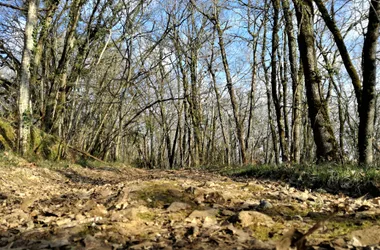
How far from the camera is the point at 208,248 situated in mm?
2074

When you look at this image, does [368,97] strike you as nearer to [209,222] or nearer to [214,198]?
[214,198]

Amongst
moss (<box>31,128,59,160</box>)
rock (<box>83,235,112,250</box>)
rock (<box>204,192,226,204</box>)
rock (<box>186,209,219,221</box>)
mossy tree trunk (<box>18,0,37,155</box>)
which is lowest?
rock (<box>83,235,112,250</box>)

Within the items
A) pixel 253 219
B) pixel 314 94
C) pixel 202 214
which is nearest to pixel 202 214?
pixel 202 214

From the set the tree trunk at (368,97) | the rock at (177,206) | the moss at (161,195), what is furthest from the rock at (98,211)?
the tree trunk at (368,97)

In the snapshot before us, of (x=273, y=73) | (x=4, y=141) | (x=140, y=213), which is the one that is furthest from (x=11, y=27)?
(x=140, y=213)

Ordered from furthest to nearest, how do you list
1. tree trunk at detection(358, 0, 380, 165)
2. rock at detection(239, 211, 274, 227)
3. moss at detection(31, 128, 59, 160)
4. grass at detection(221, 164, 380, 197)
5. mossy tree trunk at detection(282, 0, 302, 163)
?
mossy tree trunk at detection(282, 0, 302, 163), moss at detection(31, 128, 59, 160), tree trunk at detection(358, 0, 380, 165), grass at detection(221, 164, 380, 197), rock at detection(239, 211, 274, 227)

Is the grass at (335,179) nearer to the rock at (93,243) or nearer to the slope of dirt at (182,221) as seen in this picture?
the slope of dirt at (182,221)

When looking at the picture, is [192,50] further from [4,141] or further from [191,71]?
[4,141]

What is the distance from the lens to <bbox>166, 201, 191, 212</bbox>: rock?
3.05 m

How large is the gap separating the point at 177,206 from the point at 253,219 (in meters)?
0.84

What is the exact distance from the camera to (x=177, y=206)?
312cm

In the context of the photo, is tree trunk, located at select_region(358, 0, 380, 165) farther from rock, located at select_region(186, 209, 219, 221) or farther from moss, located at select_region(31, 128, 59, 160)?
moss, located at select_region(31, 128, 59, 160)

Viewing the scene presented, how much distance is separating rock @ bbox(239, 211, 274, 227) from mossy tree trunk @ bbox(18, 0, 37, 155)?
7251 millimetres

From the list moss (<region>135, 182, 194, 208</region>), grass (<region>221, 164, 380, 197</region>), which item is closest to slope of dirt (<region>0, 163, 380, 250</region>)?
moss (<region>135, 182, 194, 208</region>)
